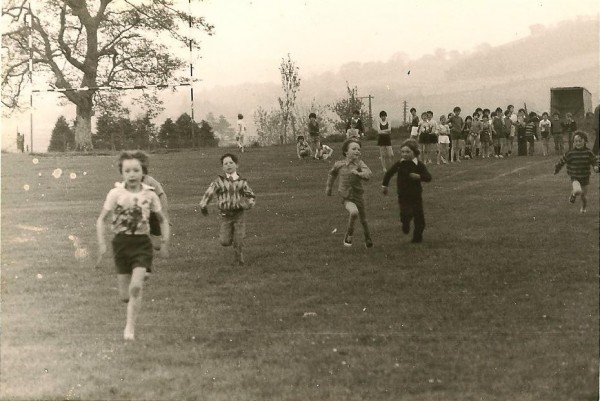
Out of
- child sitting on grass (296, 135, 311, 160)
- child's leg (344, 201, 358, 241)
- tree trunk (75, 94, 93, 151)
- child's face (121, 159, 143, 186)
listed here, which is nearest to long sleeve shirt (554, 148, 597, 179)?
child's leg (344, 201, 358, 241)

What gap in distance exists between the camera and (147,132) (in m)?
8.92

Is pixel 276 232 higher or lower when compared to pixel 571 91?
lower

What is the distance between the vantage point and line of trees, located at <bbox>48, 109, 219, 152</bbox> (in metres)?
8.74

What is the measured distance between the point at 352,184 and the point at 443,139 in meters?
5.28

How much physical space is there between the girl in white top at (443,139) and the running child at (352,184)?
2.95 meters

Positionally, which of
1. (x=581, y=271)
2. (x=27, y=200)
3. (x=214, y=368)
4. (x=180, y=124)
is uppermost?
(x=180, y=124)

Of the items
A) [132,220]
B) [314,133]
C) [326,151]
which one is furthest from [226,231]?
[326,151]

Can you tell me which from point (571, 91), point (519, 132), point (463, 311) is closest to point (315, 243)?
point (463, 311)

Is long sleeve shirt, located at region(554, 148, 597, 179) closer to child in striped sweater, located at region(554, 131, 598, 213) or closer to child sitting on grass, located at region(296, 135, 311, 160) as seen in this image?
child in striped sweater, located at region(554, 131, 598, 213)

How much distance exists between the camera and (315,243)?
355 inches

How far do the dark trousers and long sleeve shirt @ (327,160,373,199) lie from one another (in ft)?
1.76

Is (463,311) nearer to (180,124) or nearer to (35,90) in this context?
(180,124)

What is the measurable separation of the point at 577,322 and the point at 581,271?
996mm

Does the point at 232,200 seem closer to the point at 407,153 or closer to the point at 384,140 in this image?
the point at 407,153
